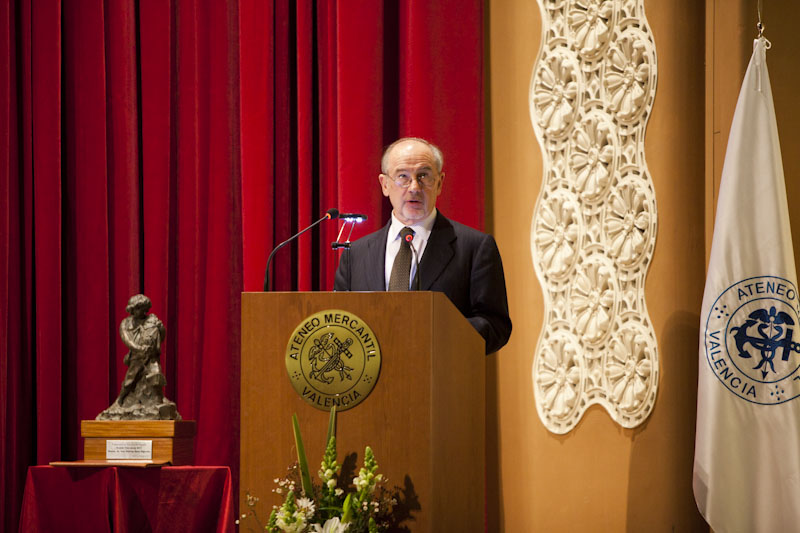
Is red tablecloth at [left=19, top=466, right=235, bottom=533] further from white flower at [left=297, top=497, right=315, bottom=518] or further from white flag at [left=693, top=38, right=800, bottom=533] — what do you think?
white flag at [left=693, top=38, right=800, bottom=533]

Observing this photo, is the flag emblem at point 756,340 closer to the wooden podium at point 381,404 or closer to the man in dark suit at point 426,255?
the man in dark suit at point 426,255

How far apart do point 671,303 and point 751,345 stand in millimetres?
426

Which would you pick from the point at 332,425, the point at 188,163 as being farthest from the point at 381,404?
the point at 188,163

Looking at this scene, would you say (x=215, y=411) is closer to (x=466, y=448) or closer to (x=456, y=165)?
(x=456, y=165)

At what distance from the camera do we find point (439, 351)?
6.49 ft

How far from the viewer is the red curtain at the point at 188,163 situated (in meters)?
Result: 4.05

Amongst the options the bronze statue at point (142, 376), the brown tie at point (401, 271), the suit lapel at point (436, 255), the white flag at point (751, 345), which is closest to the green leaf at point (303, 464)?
the brown tie at point (401, 271)

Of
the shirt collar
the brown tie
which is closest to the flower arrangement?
the brown tie

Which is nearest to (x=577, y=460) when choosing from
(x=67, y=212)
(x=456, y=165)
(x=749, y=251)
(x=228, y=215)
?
(x=749, y=251)

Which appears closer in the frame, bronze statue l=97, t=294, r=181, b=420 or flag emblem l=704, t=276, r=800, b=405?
bronze statue l=97, t=294, r=181, b=420

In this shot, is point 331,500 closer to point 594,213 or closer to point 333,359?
point 333,359

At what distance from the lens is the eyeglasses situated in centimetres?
297

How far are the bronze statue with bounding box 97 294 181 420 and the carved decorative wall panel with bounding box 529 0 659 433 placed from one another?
5.48ft

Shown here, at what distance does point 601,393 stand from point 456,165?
4.04ft
